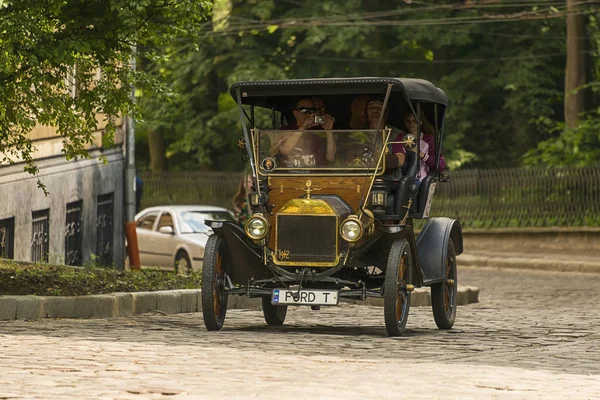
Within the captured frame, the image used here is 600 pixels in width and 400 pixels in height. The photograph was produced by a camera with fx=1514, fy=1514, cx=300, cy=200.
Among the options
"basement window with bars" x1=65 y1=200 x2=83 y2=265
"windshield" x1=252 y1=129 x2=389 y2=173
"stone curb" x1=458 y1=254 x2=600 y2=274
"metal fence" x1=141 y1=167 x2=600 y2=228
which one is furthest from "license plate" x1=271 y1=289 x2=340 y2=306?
"metal fence" x1=141 y1=167 x2=600 y2=228

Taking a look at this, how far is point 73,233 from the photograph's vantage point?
23922 millimetres

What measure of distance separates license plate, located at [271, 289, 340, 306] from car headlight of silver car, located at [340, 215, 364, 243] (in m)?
0.47

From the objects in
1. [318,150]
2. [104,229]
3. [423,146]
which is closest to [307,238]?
[318,150]

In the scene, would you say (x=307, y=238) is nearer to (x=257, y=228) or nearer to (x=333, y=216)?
(x=333, y=216)

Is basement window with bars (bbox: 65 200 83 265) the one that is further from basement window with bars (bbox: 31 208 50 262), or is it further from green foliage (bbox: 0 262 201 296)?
green foliage (bbox: 0 262 201 296)

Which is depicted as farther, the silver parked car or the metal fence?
the metal fence

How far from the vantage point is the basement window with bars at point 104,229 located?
25.5 m

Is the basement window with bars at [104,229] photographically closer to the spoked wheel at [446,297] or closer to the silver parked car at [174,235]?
the silver parked car at [174,235]

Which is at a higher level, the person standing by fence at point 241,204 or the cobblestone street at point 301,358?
the person standing by fence at point 241,204

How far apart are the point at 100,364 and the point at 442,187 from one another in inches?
1128

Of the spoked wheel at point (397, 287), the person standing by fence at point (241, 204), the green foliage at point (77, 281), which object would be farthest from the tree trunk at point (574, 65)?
the spoked wheel at point (397, 287)

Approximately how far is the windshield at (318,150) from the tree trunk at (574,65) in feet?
75.5

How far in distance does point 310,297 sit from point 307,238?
50cm

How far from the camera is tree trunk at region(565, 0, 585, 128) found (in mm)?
35875
